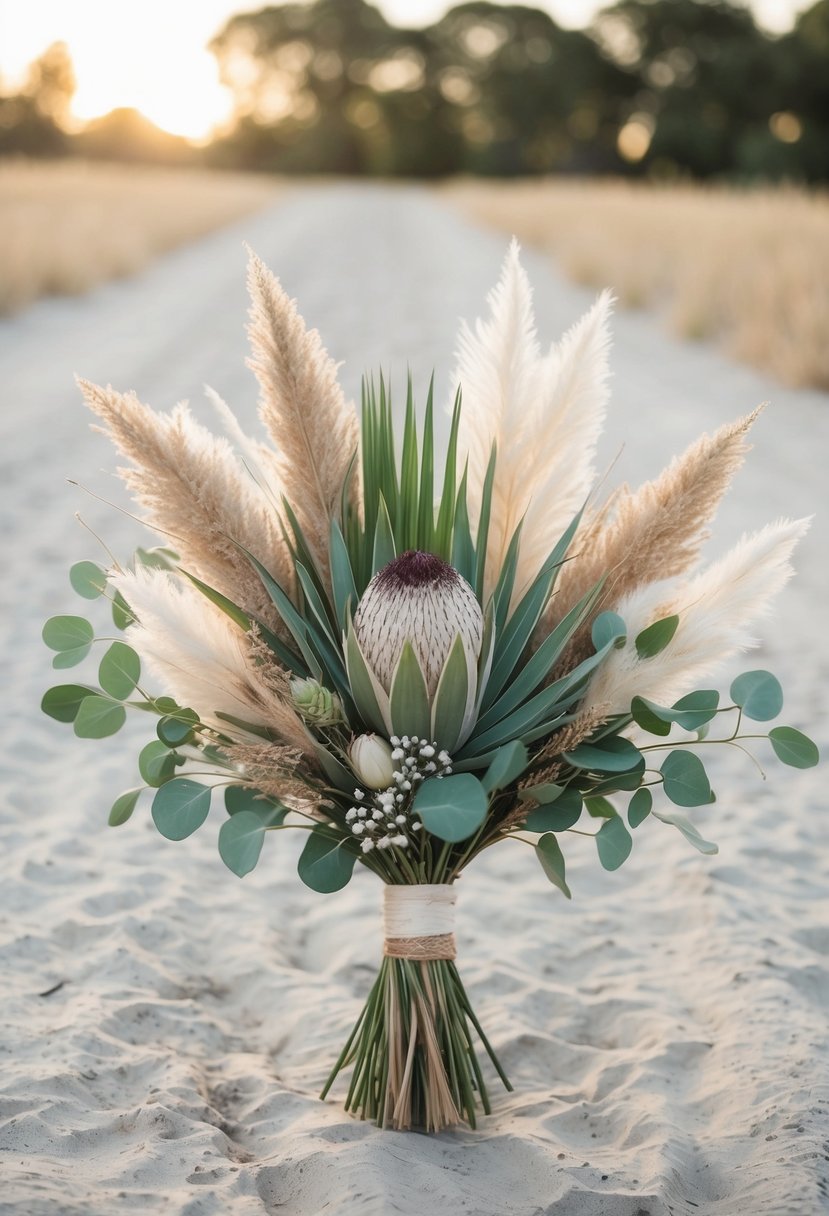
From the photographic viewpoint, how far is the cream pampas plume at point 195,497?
1.37 meters

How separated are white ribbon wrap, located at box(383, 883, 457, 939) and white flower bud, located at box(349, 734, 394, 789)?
251 millimetres

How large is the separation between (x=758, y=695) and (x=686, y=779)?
0.14m

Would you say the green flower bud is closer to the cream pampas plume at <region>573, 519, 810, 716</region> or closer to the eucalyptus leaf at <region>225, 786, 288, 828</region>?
the eucalyptus leaf at <region>225, 786, 288, 828</region>

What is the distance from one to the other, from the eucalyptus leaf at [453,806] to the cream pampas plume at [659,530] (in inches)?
10.8

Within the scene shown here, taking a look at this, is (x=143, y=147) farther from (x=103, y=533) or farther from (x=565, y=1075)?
(x=565, y=1075)

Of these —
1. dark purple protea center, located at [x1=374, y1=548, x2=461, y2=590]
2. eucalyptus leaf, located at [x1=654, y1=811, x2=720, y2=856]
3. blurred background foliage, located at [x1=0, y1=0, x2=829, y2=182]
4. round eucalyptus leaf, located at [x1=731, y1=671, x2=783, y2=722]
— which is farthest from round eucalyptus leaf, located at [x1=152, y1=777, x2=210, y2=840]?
blurred background foliage, located at [x1=0, y1=0, x2=829, y2=182]

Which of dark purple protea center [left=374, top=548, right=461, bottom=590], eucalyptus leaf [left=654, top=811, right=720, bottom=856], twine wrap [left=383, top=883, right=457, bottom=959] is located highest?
dark purple protea center [left=374, top=548, right=461, bottom=590]

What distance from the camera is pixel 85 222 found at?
13609 millimetres

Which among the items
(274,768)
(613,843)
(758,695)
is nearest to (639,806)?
(613,843)

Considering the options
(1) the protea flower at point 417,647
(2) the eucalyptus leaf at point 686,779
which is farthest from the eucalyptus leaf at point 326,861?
(2) the eucalyptus leaf at point 686,779

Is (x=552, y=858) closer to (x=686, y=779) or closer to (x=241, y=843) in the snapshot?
(x=686, y=779)

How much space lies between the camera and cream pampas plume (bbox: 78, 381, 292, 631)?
1374 mm

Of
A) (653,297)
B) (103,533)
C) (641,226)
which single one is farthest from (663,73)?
(103,533)

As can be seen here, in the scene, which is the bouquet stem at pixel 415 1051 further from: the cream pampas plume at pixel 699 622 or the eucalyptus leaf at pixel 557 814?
the cream pampas plume at pixel 699 622
